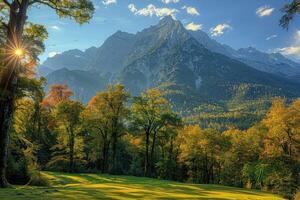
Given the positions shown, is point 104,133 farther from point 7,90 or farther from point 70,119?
point 7,90

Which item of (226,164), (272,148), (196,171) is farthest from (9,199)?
(196,171)

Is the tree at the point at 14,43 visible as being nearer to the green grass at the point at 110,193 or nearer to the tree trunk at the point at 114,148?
the green grass at the point at 110,193

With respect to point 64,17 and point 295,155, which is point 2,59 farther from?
point 295,155

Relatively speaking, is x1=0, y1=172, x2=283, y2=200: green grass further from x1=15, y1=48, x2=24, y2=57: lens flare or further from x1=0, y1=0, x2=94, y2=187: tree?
x1=15, y1=48, x2=24, y2=57: lens flare

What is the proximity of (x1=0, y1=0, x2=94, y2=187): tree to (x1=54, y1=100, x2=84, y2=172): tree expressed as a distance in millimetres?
37213

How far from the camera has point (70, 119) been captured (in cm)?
5662

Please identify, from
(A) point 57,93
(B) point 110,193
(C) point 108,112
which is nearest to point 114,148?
(C) point 108,112

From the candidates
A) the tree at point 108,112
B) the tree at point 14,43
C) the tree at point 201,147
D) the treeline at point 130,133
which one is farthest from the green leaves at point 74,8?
the tree at point 201,147

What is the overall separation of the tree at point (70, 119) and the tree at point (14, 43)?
122 ft

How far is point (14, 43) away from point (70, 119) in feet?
132

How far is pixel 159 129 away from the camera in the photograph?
207 ft

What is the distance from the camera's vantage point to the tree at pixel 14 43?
16828 millimetres

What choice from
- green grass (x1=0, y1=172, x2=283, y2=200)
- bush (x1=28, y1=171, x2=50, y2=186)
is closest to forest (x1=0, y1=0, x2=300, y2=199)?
bush (x1=28, y1=171, x2=50, y2=186)

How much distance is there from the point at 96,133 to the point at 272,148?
98.4 ft
